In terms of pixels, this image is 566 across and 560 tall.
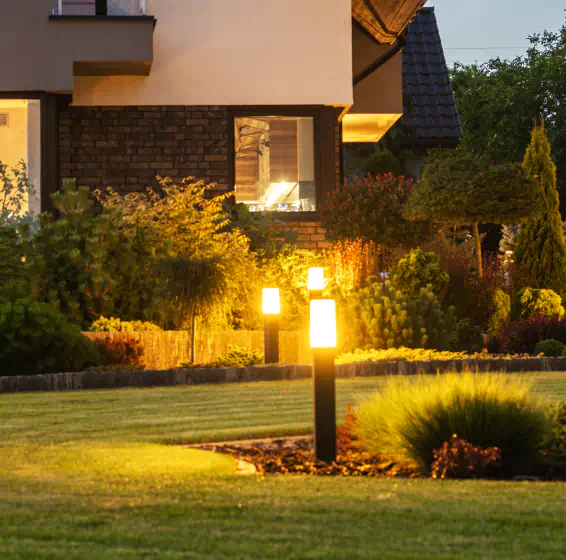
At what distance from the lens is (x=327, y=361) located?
6004mm

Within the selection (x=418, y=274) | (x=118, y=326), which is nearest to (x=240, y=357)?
(x=118, y=326)

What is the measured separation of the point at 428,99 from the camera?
24734 millimetres

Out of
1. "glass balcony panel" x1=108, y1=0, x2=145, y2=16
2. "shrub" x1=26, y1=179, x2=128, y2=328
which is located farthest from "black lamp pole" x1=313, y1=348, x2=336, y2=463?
"glass balcony panel" x1=108, y1=0, x2=145, y2=16

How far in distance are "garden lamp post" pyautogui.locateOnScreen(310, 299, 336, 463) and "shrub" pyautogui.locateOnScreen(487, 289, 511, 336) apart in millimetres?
9053

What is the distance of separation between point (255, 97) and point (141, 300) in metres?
5.28

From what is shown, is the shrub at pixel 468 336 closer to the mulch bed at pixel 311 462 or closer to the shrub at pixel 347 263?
the shrub at pixel 347 263

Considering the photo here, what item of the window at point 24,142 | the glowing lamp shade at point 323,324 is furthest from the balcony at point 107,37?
the glowing lamp shade at point 323,324

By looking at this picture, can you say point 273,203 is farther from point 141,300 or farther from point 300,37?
point 141,300

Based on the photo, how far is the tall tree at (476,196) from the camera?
1630 cm

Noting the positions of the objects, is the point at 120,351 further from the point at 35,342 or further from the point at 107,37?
the point at 107,37

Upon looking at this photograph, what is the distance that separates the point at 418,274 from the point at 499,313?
1572mm

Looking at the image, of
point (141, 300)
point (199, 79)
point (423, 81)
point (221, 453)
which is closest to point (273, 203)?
point (199, 79)

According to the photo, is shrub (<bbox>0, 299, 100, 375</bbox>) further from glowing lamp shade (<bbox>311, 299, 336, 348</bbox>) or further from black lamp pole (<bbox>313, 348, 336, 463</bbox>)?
black lamp pole (<bbox>313, 348, 336, 463</bbox>)

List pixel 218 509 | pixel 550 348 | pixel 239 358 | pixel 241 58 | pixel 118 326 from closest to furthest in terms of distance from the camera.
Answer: pixel 218 509 → pixel 239 358 → pixel 118 326 → pixel 550 348 → pixel 241 58
